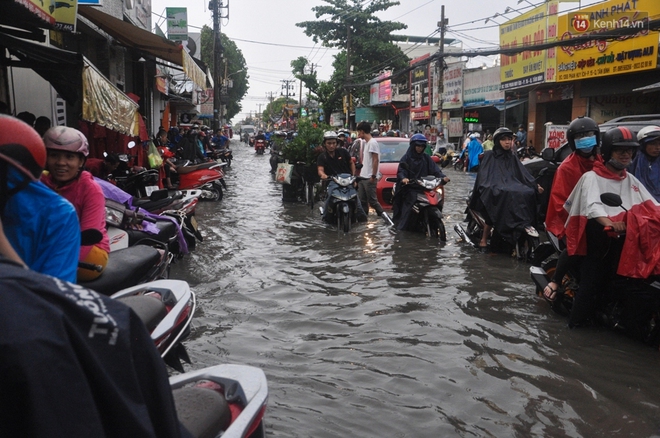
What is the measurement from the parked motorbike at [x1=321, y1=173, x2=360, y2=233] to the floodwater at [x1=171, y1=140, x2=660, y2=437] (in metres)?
1.88

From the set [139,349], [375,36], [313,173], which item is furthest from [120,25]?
[375,36]

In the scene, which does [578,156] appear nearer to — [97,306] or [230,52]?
[97,306]

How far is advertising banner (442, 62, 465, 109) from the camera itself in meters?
35.5

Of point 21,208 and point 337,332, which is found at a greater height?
point 21,208

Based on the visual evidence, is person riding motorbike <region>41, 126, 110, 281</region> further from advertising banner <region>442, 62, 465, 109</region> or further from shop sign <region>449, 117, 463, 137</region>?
advertising banner <region>442, 62, 465, 109</region>

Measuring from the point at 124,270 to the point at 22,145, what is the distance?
6.36 ft

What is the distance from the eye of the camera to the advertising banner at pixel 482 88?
3138cm

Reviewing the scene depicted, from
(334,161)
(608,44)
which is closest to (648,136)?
(334,161)

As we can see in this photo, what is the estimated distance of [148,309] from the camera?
2531 millimetres

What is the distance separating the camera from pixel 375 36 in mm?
47219

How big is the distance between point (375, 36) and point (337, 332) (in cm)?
4397

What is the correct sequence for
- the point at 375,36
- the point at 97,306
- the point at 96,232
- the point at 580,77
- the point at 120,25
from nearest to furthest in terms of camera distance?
the point at 97,306, the point at 96,232, the point at 120,25, the point at 580,77, the point at 375,36

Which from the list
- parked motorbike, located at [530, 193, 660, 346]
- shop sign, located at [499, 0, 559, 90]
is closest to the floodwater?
parked motorbike, located at [530, 193, 660, 346]

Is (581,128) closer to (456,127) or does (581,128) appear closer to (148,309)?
(148,309)
